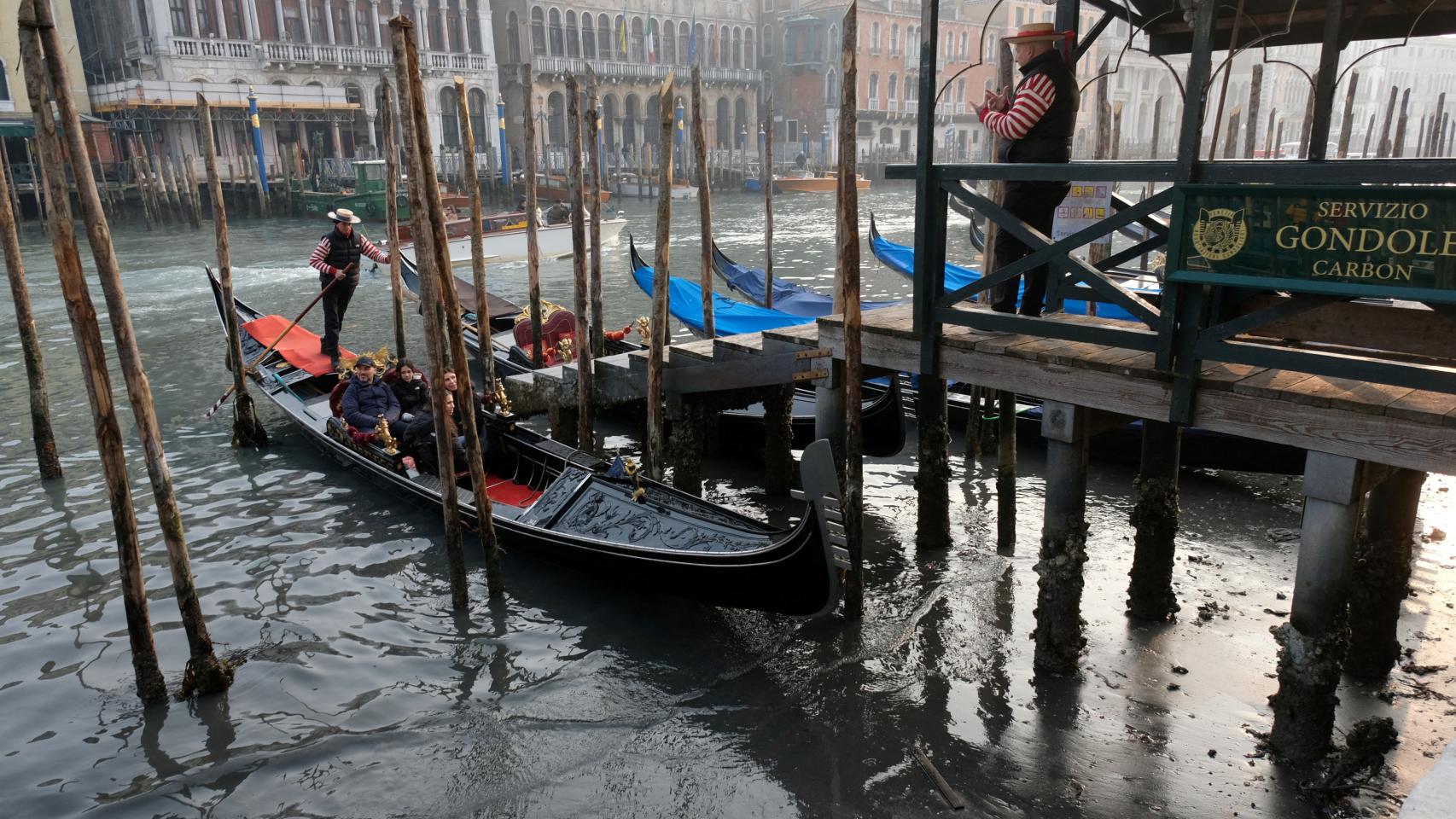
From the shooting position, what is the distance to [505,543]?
192 inches

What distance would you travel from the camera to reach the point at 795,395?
676 centimetres

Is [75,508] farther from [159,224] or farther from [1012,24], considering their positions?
[1012,24]

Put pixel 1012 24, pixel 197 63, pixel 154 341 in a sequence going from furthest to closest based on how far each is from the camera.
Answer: pixel 1012 24, pixel 197 63, pixel 154 341

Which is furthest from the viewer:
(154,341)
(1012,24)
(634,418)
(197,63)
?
(1012,24)

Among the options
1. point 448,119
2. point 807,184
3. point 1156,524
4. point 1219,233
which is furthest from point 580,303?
point 807,184

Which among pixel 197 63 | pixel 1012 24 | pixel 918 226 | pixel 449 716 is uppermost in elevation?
pixel 1012 24

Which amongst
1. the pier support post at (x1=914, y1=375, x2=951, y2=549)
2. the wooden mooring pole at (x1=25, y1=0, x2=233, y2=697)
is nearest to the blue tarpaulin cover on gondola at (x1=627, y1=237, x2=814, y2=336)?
the pier support post at (x1=914, y1=375, x2=951, y2=549)

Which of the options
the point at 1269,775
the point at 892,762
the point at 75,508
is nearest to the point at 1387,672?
the point at 1269,775

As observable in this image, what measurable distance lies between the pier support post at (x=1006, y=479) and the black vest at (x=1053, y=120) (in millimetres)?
1379

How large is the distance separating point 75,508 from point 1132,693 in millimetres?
5686

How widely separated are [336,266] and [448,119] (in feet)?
75.3

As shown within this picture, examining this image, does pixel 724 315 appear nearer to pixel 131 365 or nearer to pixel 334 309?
pixel 334 309

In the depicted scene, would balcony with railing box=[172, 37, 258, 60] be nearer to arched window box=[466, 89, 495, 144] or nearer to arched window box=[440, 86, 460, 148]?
arched window box=[440, 86, 460, 148]

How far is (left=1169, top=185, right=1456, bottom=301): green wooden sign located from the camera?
2438 millimetres
